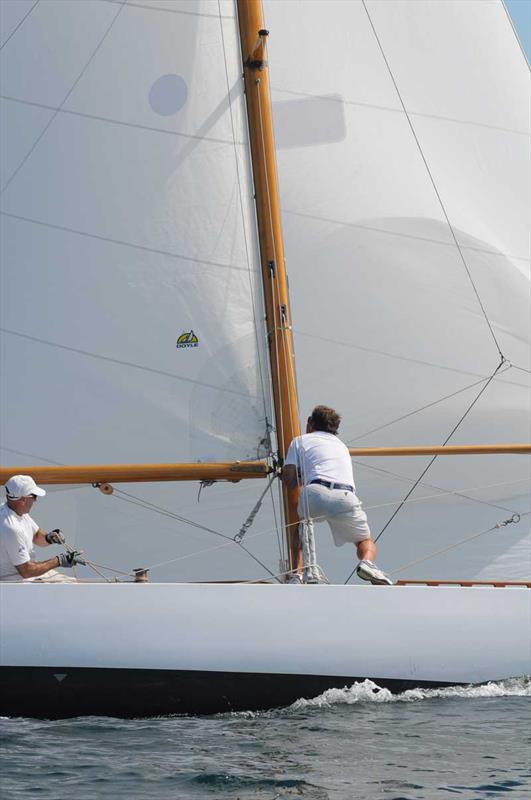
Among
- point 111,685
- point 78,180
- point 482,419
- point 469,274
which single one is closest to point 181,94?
point 78,180

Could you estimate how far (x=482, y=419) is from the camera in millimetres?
6539

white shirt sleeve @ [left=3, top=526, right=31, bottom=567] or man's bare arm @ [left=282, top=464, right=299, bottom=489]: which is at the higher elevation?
man's bare arm @ [left=282, top=464, right=299, bottom=489]

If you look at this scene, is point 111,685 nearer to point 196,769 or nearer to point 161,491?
point 196,769

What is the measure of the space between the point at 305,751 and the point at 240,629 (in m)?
0.80

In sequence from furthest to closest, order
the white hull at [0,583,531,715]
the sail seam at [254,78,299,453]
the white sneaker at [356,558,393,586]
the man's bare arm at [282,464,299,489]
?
the sail seam at [254,78,299,453] → the man's bare arm at [282,464,299,489] → the white sneaker at [356,558,393,586] → the white hull at [0,583,531,715]

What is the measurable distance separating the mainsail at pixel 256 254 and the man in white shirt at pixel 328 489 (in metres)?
0.79

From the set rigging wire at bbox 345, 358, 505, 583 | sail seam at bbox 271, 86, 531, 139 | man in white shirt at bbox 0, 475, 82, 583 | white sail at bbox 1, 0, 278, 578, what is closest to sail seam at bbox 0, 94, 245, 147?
white sail at bbox 1, 0, 278, 578

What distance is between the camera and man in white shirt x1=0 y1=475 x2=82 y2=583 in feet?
17.4

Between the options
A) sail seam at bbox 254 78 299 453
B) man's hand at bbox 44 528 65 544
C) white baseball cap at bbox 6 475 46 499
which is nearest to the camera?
white baseball cap at bbox 6 475 46 499

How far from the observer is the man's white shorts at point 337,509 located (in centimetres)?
550

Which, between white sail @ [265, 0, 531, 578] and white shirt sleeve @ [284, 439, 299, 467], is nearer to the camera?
white shirt sleeve @ [284, 439, 299, 467]

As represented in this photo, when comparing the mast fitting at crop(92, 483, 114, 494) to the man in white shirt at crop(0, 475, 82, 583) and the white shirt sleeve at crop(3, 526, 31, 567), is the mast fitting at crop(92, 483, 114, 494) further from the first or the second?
the white shirt sleeve at crop(3, 526, 31, 567)

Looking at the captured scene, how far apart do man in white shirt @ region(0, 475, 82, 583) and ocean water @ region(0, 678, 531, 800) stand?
0.66m

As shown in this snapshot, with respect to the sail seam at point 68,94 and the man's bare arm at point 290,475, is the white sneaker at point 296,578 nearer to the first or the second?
the man's bare arm at point 290,475
